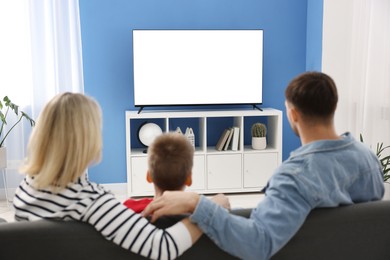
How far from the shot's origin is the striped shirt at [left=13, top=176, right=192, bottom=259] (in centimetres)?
119

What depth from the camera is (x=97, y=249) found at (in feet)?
4.00

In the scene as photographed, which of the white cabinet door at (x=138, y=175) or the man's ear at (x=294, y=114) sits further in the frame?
the white cabinet door at (x=138, y=175)

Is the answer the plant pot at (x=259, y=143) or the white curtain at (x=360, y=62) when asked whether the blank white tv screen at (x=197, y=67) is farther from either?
the white curtain at (x=360, y=62)

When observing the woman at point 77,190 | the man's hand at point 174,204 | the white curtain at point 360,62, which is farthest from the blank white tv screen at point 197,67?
the man's hand at point 174,204

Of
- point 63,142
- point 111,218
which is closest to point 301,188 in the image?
point 111,218

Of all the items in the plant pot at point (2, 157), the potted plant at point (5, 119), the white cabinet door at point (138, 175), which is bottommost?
the white cabinet door at point (138, 175)

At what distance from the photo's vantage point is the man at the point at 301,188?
1214 mm

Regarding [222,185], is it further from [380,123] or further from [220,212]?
[220,212]

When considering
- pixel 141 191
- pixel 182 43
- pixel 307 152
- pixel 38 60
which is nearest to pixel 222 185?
pixel 141 191

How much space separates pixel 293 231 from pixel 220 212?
198 mm

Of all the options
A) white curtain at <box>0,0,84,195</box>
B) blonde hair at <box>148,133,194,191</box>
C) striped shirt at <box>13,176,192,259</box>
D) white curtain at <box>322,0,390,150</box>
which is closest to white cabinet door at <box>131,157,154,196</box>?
white curtain at <box>0,0,84,195</box>

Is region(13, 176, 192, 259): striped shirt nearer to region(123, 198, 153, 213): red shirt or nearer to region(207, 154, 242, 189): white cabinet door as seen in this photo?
region(123, 198, 153, 213): red shirt

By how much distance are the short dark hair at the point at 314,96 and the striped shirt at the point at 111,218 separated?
1.75 ft

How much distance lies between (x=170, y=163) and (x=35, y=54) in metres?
3.30
